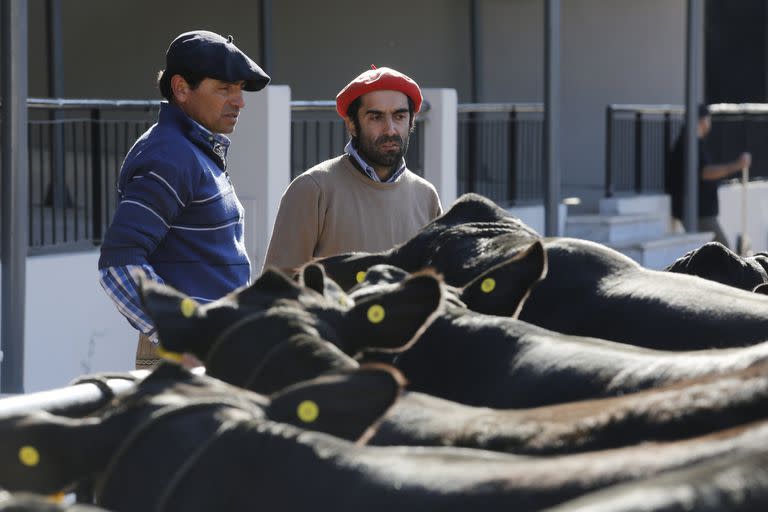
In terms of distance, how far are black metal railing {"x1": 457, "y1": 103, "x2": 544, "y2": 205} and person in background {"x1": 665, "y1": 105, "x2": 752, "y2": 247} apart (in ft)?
4.40

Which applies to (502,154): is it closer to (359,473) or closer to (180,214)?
(180,214)

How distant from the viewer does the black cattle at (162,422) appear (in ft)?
4.59

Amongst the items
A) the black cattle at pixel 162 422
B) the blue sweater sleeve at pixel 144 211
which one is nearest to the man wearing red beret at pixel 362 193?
the blue sweater sleeve at pixel 144 211

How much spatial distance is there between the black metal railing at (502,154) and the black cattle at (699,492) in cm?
1045

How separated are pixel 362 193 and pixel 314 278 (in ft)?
6.95

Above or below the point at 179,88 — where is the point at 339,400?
below

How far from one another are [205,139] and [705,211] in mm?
10896

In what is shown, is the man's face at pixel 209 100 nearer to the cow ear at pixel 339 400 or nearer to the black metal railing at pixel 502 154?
the cow ear at pixel 339 400

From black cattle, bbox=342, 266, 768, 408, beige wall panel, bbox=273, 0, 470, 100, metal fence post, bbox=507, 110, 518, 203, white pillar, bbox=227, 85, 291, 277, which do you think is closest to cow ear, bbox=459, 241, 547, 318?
black cattle, bbox=342, 266, 768, 408

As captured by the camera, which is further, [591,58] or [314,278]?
[591,58]

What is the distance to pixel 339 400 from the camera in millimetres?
1402

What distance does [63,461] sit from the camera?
1424mm

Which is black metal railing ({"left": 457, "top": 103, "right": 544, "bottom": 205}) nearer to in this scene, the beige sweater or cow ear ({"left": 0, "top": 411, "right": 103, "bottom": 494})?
the beige sweater

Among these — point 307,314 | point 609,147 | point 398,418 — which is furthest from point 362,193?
point 609,147
